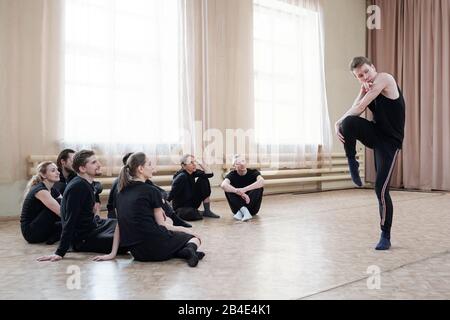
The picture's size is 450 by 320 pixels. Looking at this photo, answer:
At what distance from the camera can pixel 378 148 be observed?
9.25 ft

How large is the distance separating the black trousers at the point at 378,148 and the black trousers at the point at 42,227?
1927 mm

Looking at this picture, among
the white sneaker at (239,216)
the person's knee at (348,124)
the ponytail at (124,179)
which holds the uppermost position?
the person's knee at (348,124)

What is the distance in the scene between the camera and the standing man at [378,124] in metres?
2.72

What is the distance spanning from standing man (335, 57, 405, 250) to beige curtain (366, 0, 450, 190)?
4820 mm

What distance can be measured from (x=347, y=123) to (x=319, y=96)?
4.39m

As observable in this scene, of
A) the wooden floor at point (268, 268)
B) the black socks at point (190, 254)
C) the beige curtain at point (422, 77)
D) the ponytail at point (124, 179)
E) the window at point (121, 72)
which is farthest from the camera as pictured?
the beige curtain at point (422, 77)

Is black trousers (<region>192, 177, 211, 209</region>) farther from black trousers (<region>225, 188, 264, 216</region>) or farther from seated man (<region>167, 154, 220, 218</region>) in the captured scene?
black trousers (<region>225, 188, 264, 216</region>)

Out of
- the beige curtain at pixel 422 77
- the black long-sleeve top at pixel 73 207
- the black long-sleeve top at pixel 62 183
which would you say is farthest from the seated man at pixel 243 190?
the beige curtain at pixel 422 77

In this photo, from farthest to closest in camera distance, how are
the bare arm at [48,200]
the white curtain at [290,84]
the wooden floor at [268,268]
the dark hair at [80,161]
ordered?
the white curtain at [290,84] < the bare arm at [48,200] < the dark hair at [80,161] < the wooden floor at [268,268]

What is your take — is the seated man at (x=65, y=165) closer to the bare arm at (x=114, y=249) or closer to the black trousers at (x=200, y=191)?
the bare arm at (x=114, y=249)

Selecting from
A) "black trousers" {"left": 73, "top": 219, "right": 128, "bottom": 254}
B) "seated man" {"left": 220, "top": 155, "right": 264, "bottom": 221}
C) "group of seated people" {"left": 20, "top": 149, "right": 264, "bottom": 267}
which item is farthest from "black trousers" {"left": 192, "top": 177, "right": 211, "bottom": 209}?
"black trousers" {"left": 73, "top": 219, "right": 128, "bottom": 254}

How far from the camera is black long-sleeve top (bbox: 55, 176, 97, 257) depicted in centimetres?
257

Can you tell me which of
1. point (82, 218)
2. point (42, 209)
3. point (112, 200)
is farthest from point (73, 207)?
point (112, 200)
